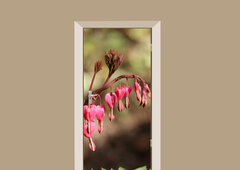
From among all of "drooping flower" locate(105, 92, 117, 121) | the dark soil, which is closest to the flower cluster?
"drooping flower" locate(105, 92, 117, 121)

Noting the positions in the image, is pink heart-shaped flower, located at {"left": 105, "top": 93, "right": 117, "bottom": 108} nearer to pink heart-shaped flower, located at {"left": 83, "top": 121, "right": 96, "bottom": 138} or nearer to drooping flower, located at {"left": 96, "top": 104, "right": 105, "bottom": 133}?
drooping flower, located at {"left": 96, "top": 104, "right": 105, "bottom": 133}

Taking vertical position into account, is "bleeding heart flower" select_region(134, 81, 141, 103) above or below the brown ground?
above

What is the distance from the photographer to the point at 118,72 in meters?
4.66

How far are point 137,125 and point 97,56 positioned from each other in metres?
0.74

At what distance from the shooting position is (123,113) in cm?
468

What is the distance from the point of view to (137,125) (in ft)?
15.3

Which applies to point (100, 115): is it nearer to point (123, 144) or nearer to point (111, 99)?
point (111, 99)

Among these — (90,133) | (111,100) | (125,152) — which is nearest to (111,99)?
(111,100)

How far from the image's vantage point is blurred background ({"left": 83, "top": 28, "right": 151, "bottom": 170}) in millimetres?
4629

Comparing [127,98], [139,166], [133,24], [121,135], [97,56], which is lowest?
[139,166]

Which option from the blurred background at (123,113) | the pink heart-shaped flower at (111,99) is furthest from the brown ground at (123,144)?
the pink heart-shaped flower at (111,99)
